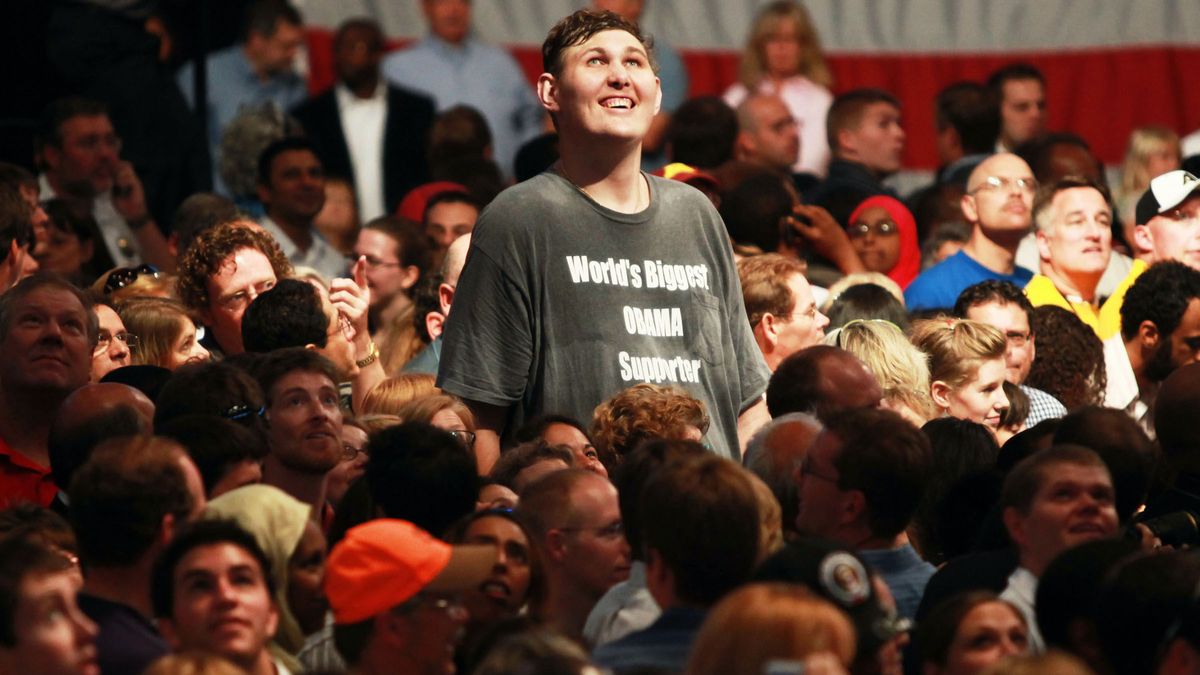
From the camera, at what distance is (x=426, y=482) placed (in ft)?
18.7

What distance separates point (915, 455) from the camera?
560 cm

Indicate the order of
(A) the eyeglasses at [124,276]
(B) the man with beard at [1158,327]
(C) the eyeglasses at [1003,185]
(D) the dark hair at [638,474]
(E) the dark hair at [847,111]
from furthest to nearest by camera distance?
(E) the dark hair at [847,111] → (C) the eyeglasses at [1003,185] → (B) the man with beard at [1158,327] → (A) the eyeglasses at [124,276] → (D) the dark hair at [638,474]

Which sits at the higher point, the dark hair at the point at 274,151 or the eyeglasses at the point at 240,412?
the dark hair at the point at 274,151

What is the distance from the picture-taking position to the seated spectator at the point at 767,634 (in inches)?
161

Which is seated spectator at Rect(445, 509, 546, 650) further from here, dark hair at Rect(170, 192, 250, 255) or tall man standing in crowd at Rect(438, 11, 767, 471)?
dark hair at Rect(170, 192, 250, 255)

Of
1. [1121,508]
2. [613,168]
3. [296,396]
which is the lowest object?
[1121,508]

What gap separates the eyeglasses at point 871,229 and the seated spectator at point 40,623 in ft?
18.6

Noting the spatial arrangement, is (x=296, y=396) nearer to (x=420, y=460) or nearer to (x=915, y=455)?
(x=420, y=460)

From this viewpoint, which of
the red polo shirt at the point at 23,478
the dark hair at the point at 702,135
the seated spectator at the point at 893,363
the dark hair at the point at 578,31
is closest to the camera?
the dark hair at the point at 578,31

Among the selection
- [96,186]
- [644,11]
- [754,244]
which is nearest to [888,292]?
[754,244]

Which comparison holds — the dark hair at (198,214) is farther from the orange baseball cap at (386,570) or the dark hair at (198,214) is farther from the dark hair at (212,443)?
the orange baseball cap at (386,570)

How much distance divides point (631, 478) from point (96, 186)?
207 inches

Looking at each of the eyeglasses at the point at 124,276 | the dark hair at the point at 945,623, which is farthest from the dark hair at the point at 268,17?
the dark hair at the point at 945,623

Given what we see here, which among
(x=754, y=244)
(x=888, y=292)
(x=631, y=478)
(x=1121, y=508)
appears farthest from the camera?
(x=754, y=244)
